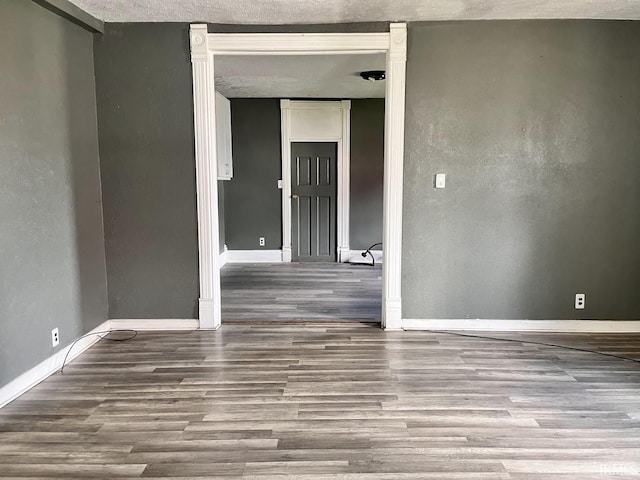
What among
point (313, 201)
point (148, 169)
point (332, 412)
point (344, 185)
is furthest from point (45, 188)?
point (344, 185)

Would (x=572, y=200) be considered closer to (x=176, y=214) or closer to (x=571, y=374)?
(x=571, y=374)

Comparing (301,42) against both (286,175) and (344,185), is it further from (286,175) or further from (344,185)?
(344,185)

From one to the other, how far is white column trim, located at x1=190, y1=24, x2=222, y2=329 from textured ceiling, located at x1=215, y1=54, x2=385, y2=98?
659 millimetres

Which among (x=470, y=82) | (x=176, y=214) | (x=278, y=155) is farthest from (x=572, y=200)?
(x=278, y=155)

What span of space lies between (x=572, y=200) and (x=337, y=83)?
3088mm

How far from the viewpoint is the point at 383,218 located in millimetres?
3725

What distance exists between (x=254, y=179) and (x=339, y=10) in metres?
3.91

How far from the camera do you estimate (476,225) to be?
12.2 ft

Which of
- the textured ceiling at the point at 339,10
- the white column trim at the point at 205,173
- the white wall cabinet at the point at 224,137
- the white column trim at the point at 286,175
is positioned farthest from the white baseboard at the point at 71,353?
the white column trim at the point at 286,175

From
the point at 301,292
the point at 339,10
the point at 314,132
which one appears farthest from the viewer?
the point at 314,132

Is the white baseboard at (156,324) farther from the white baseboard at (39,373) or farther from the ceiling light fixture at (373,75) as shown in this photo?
the ceiling light fixture at (373,75)

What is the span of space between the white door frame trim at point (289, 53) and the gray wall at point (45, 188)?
81 cm

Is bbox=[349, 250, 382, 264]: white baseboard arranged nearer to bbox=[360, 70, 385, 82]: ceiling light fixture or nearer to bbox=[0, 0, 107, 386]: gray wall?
bbox=[360, 70, 385, 82]: ceiling light fixture

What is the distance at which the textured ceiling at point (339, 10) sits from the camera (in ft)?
10.3
